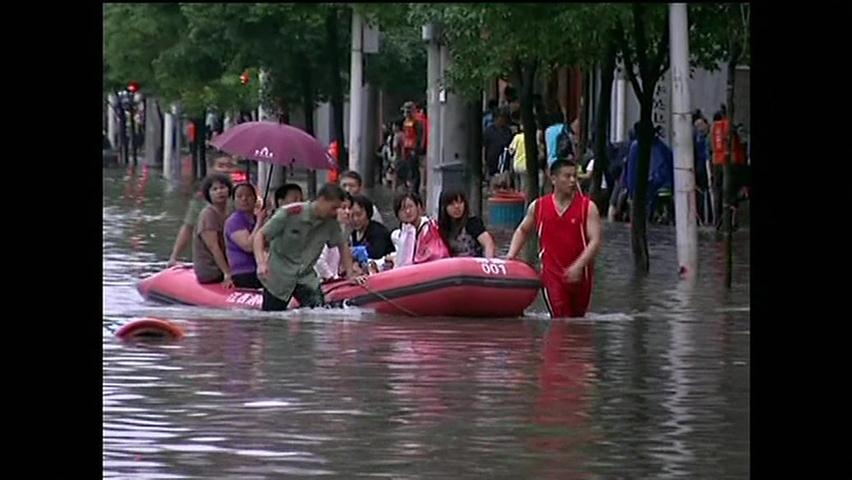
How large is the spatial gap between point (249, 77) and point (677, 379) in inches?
1189

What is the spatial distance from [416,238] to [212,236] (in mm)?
1825

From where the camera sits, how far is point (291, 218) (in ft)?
63.6

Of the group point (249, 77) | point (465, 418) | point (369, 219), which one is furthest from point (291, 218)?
point (249, 77)

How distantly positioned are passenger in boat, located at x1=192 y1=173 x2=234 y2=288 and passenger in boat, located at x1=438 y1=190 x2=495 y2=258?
1.96 meters

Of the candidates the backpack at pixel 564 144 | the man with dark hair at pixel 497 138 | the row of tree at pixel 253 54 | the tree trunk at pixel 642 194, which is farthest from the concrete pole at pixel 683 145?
the man with dark hair at pixel 497 138

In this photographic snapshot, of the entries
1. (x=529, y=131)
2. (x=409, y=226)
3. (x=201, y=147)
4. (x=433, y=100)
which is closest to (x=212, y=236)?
(x=409, y=226)

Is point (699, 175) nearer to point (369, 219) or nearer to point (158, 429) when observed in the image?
point (369, 219)

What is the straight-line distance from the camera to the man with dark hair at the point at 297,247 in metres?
19.3

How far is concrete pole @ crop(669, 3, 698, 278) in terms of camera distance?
77.0ft

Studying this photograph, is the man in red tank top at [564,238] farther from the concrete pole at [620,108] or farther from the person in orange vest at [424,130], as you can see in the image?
the person in orange vest at [424,130]

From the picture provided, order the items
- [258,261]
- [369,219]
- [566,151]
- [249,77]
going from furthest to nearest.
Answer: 1. [249,77]
2. [566,151]
3. [369,219]
4. [258,261]

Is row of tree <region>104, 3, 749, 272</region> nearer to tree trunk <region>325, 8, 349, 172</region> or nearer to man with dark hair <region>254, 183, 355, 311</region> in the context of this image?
tree trunk <region>325, 8, 349, 172</region>
